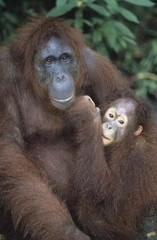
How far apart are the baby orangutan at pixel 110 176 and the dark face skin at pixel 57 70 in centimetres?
12

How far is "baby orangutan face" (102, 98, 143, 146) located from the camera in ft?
11.3

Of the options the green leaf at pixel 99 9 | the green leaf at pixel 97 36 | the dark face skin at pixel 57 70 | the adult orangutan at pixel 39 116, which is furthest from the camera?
the green leaf at pixel 97 36

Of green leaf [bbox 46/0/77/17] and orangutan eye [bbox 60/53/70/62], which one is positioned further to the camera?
green leaf [bbox 46/0/77/17]

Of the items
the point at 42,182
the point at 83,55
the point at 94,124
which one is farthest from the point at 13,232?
the point at 83,55

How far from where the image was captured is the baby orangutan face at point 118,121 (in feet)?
11.3

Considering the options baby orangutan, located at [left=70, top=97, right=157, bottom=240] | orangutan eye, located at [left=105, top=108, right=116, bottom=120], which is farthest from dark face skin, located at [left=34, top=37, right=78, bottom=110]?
orangutan eye, located at [left=105, top=108, right=116, bottom=120]

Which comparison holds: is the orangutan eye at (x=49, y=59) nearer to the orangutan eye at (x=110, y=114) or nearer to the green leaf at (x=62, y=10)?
the orangutan eye at (x=110, y=114)

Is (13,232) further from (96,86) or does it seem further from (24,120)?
(96,86)

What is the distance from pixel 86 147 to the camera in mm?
3238

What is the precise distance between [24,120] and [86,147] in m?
0.59

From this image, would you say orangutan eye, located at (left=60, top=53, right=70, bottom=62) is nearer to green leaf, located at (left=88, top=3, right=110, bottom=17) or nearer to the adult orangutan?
the adult orangutan

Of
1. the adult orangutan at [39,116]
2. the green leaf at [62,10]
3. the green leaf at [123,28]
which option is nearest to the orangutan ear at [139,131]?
the adult orangutan at [39,116]

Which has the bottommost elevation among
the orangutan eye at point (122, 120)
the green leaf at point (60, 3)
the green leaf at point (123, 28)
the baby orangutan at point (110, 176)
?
the baby orangutan at point (110, 176)

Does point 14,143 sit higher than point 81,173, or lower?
higher
